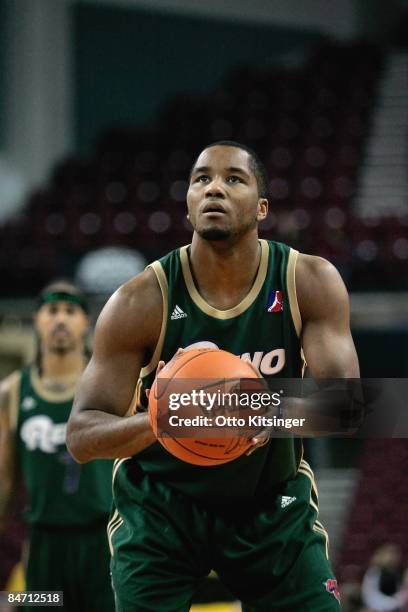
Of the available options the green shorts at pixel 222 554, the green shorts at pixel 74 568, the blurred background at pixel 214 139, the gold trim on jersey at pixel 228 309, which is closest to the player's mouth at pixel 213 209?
the gold trim on jersey at pixel 228 309

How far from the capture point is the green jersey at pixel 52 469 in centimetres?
516

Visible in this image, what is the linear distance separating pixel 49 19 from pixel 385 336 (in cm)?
646

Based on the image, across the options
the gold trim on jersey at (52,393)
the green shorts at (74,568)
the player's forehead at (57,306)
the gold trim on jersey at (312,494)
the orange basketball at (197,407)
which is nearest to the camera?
the orange basketball at (197,407)

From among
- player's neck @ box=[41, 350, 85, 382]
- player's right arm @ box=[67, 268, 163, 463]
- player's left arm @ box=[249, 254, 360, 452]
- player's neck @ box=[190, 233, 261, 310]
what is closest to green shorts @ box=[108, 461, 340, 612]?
player's right arm @ box=[67, 268, 163, 463]

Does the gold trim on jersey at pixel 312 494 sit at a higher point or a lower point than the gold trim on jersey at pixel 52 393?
lower

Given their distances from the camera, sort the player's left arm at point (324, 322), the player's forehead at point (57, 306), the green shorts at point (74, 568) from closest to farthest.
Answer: the player's left arm at point (324, 322)
the green shorts at point (74, 568)
the player's forehead at point (57, 306)

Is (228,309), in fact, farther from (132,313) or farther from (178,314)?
(132,313)

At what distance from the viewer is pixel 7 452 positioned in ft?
17.6

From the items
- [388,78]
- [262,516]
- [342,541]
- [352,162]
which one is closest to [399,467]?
[342,541]

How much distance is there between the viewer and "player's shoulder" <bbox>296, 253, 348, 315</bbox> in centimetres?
331

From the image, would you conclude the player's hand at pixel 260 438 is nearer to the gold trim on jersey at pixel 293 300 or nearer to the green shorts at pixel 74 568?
the gold trim on jersey at pixel 293 300

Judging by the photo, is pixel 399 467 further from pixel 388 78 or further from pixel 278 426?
pixel 278 426

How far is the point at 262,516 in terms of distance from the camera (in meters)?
3.35

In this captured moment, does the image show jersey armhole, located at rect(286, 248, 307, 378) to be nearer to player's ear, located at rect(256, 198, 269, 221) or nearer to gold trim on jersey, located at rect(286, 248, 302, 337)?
gold trim on jersey, located at rect(286, 248, 302, 337)
